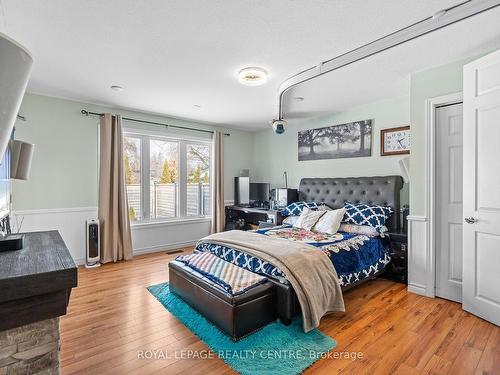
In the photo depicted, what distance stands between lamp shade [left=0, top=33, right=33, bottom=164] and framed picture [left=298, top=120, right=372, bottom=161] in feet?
13.2

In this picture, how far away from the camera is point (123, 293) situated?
2900 millimetres

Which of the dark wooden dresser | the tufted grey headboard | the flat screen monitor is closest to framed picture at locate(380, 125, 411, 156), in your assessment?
the tufted grey headboard

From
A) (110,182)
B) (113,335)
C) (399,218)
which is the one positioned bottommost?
(113,335)

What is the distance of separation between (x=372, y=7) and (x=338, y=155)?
2748 millimetres

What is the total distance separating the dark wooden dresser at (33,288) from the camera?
2.70 ft

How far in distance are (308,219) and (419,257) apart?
136 cm

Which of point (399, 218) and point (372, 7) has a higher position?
point (372, 7)

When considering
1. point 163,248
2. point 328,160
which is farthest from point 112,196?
point 328,160

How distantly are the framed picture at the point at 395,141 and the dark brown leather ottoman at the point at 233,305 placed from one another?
2.71 m

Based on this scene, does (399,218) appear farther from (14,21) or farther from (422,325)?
(14,21)

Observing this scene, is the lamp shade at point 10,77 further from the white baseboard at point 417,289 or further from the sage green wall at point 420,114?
the white baseboard at point 417,289

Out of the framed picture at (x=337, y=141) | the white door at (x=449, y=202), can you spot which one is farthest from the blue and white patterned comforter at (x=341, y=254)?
the framed picture at (x=337, y=141)

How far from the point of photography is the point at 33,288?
86cm

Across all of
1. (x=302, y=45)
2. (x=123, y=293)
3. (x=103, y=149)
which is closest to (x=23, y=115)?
(x=103, y=149)
